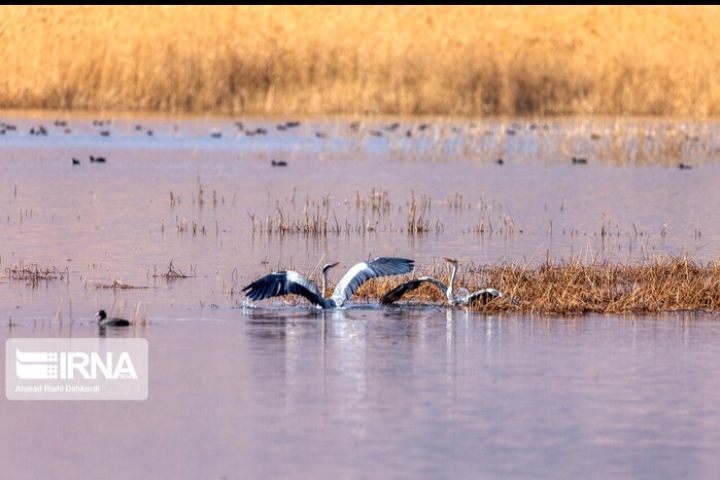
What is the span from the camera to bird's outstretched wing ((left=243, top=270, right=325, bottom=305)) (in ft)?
35.1

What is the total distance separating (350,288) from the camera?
36.6 ft

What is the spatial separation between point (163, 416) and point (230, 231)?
9910 mm

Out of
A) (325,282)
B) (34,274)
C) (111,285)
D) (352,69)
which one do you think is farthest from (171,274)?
(352,69)

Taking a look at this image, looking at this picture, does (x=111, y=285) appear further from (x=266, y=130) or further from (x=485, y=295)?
(x=266, y=130)

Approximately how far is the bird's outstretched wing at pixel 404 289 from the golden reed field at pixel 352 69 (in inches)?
1075

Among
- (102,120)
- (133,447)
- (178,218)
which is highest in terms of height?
(102,120)

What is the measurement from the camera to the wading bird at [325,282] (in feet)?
35.1

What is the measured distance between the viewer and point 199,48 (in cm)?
4162

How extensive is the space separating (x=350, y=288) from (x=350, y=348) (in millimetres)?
1408

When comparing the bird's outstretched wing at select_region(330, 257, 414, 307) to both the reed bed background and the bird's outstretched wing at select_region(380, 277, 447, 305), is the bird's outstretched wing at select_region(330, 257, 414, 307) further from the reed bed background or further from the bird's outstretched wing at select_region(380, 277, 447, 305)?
the reed bed background

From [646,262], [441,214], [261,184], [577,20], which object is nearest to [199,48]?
[577,20]

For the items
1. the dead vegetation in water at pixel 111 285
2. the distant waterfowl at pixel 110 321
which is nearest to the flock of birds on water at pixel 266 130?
the dead vegetation in water at pixel 111 285

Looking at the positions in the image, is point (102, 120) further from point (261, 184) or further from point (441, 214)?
point (441, 214)

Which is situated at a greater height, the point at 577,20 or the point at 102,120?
the point at 577,20
